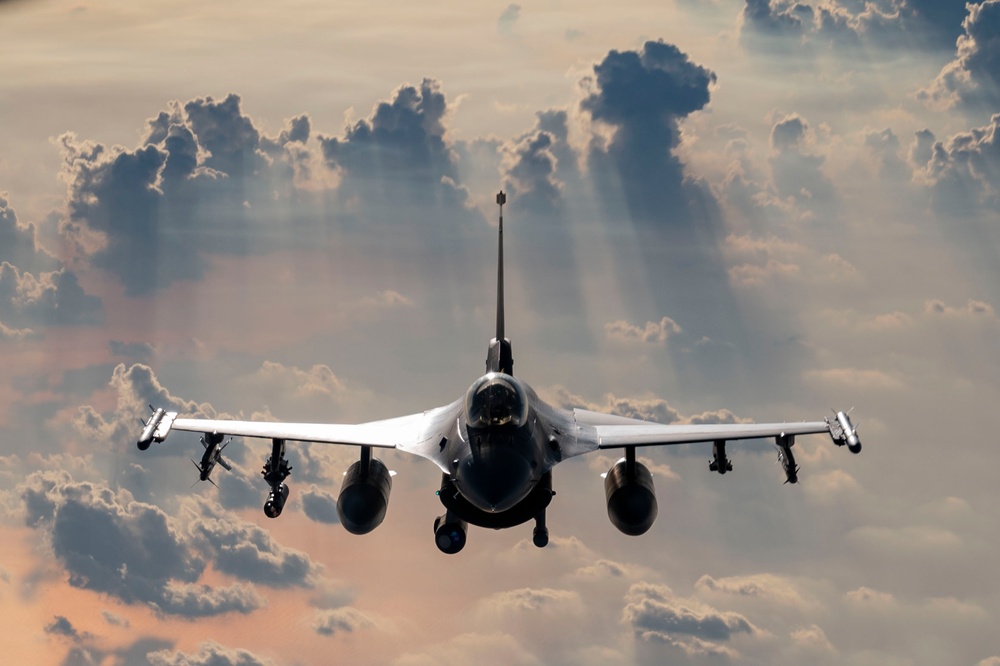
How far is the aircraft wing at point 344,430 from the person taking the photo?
4950cm

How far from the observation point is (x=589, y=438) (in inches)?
1997

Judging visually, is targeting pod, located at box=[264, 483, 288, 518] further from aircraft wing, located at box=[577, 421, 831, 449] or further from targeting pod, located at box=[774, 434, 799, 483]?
targeting pod, located at box=[774, 434, 799, 483]

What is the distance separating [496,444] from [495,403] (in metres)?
1.66

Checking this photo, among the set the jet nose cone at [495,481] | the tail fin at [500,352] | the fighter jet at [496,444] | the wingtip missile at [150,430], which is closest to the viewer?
the jet nose cone at [495,481]

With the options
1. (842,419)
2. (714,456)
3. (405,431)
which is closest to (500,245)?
(405,431)

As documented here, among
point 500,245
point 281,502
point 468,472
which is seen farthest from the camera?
point 500,245

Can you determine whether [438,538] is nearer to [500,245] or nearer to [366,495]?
[366,495]

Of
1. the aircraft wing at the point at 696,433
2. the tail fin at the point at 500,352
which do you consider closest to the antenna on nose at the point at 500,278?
the tail fin at the point at 500,352

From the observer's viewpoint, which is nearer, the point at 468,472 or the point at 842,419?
the point at 468,472

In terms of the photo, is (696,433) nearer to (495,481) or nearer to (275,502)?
(495,481)

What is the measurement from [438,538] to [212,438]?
1209cm

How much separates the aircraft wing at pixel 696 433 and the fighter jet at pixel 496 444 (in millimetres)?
45

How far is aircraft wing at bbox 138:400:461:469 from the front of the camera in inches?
1949

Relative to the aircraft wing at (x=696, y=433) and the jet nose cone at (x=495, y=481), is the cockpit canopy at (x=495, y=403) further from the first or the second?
the aircraft wing at (x=696, y=433)
